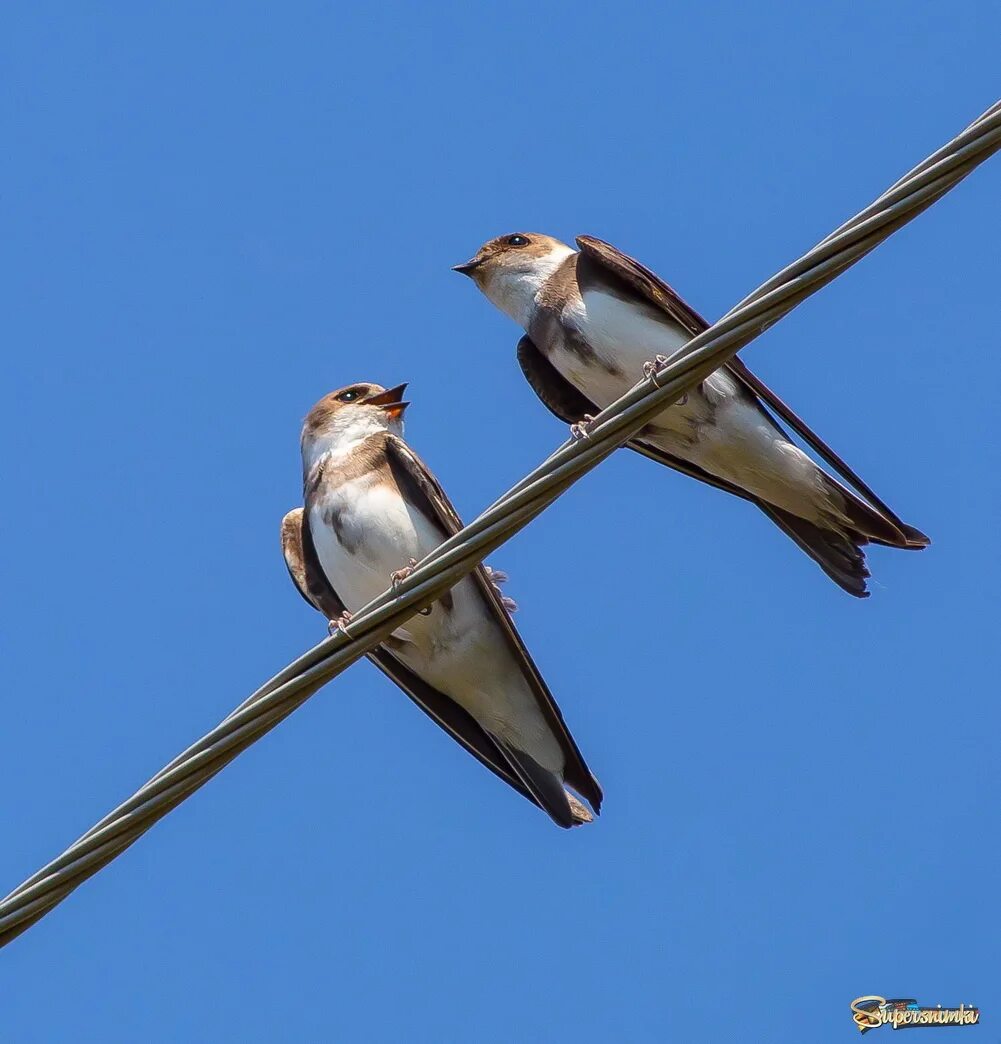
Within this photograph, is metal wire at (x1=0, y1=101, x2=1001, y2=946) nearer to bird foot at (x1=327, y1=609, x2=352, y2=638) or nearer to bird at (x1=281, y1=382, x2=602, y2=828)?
bird foot at (x1=327, y1=609, x2=352, y2=638)

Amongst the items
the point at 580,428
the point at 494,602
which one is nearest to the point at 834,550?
the point at 494,602

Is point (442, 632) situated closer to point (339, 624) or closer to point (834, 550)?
point (339, 624)

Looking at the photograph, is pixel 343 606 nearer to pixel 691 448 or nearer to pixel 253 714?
pixel 691 448

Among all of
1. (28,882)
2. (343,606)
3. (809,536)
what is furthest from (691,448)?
(28,882)

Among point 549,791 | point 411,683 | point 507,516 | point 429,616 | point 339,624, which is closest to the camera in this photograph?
point 507,516

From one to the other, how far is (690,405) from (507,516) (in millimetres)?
3439

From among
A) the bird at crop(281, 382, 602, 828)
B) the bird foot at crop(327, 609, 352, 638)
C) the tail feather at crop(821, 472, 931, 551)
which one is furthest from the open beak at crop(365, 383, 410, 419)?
the tail feather at crop(821, 472, 931, 551)

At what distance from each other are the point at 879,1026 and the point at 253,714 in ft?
16.8

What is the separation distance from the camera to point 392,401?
28.6 ft

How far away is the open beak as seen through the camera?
8.62 metres

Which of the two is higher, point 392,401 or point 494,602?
point 392,401

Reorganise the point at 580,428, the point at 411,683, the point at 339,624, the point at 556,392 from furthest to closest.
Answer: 1. the point at 556,392
2. the point at 411,683
3. the point at 339,624
4. the point at 580,428

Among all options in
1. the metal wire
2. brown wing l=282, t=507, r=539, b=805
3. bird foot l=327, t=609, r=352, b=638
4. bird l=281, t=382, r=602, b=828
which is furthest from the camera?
brown wing l=282, t=507, r=539, b=805

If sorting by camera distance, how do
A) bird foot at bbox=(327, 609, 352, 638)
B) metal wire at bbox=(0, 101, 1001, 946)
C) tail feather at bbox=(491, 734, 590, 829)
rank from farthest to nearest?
tail feather at bbox=(491, 734, 590, 829)
bird foot at bbox=(327, 609, 352, 638)
metal wire at bbox=(0, 101, 1001, 946)
